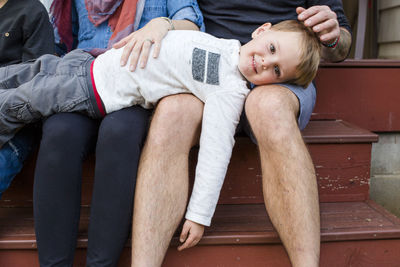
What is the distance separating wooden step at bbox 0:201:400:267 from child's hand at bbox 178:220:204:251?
4cm

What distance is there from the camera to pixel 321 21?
1.35 m

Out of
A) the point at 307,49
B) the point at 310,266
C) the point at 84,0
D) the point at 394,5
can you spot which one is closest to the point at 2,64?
the point at 84,0

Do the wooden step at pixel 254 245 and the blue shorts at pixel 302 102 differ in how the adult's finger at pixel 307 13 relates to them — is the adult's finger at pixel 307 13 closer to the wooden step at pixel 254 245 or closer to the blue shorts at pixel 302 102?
the blue shorts at pixel 302 102

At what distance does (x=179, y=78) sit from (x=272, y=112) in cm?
32

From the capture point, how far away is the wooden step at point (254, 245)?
131 centimetres

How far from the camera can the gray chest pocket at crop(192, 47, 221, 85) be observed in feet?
4.29

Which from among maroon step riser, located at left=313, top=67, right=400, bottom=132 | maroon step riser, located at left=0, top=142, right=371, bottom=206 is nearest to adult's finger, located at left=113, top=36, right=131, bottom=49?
maroon step riser, located at left=0, top=142, right=371, bottom=206

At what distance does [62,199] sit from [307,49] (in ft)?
2.86

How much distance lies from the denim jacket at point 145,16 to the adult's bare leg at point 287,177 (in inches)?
22.9

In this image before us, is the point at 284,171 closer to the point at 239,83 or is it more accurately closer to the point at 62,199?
the point at 239,83

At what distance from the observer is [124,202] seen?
4.00ft

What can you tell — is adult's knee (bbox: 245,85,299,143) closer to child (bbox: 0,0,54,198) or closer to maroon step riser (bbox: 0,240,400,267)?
maroon step riser (bbox: 0,240,400,267)

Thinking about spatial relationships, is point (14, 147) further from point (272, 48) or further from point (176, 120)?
point (272, 48)

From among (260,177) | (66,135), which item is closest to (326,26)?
(260,177)
